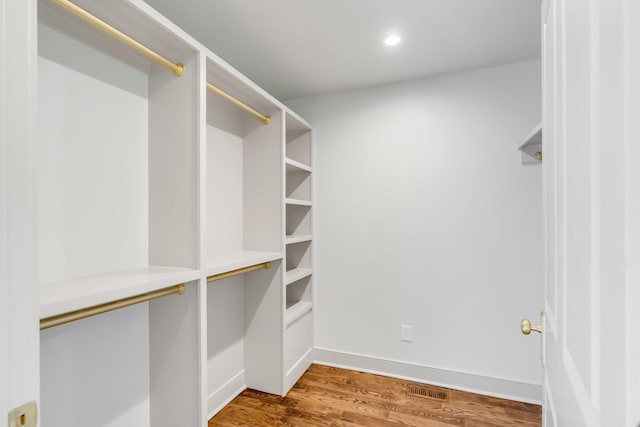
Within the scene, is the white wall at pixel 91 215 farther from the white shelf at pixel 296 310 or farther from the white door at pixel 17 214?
the white shelf at pixel 296 310

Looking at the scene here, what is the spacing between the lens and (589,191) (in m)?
0.43

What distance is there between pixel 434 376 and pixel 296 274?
1.35 meters

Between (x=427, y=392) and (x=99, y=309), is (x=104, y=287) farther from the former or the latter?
(x=427, y=392)

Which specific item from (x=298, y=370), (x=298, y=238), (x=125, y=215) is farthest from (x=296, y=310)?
(x=125, y=215)

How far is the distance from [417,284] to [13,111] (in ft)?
8.04

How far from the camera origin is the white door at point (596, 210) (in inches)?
11.5

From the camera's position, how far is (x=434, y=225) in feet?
7.89

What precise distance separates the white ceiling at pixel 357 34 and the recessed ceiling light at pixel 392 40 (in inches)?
1.4

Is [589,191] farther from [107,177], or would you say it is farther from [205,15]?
[205,15]

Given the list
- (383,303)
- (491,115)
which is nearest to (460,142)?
(491,115)

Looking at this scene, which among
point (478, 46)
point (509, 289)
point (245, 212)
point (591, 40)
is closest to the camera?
point (591, 40)

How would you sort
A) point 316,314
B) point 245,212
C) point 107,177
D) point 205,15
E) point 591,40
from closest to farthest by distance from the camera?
point 591,40 → point 107,177 → point 205,15 → point 245,212 → point 316,314

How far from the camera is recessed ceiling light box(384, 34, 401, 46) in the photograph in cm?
186

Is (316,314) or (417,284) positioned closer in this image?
(417,284)
